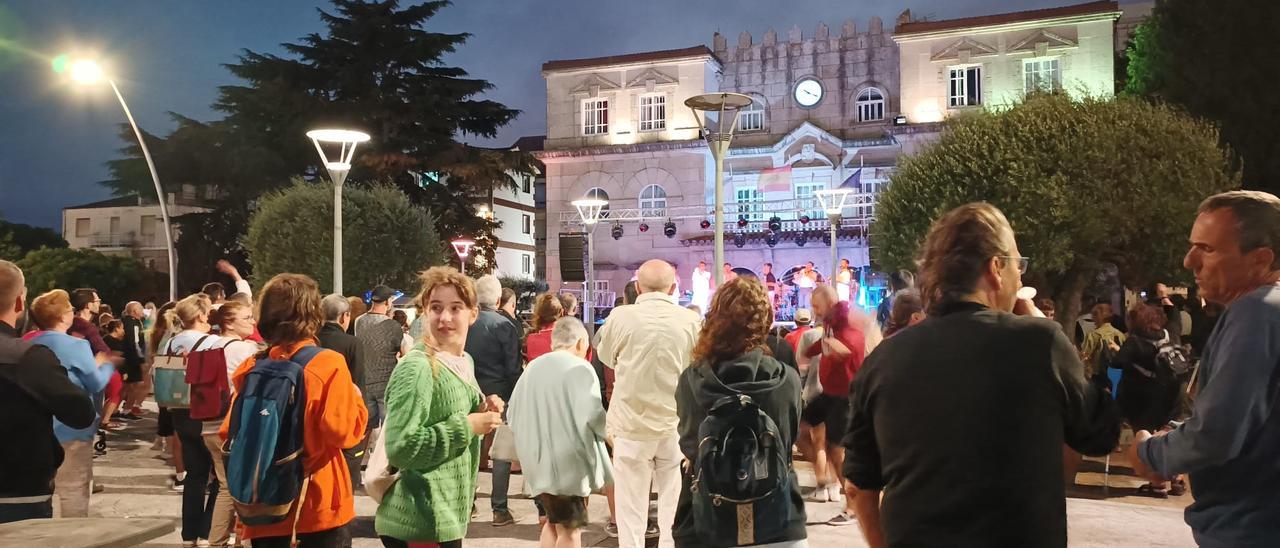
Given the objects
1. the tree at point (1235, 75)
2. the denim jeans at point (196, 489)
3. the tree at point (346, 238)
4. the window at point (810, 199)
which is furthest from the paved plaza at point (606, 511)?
the window at point (810, 199)

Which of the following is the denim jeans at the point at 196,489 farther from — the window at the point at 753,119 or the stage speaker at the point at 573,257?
the window at the point at 753,119

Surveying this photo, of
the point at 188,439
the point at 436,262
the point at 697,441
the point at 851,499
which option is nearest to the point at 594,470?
the point at 697,441

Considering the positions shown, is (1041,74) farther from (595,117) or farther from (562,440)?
(562,440)

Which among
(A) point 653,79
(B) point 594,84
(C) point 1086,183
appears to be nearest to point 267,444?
(C) point 1086,183

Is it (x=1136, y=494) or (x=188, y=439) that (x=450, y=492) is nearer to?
(x=188, y=439)

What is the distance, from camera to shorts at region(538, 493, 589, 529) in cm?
509

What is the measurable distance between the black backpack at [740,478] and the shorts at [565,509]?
150 centimetres

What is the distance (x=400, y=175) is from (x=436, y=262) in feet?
16.5

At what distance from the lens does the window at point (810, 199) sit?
34.6m

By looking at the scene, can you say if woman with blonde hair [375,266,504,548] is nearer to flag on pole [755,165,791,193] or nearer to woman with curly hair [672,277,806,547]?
woman with curly hair [672,277,806,547]

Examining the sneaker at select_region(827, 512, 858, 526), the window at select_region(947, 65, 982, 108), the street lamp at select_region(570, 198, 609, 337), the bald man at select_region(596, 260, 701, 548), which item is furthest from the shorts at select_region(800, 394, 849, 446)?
the window at select_region(947, 65, 982, 108)

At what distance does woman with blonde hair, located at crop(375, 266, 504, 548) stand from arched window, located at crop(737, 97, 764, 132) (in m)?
35.2

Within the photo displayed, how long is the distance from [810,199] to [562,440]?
31417 millimetres

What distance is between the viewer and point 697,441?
3.93 m
